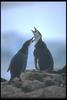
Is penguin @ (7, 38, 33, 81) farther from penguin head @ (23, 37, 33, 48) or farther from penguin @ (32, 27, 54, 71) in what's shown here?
penguin @ (32, 27, 54, 71)

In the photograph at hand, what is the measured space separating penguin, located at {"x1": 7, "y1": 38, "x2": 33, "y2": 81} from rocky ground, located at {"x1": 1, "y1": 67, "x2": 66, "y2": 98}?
8 cm

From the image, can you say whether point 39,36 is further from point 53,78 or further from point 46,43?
point 53,78

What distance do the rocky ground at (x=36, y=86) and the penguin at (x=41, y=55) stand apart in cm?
10

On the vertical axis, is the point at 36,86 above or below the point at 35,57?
below

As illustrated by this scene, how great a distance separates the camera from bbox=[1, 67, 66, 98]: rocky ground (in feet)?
18.6

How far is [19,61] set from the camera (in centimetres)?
600

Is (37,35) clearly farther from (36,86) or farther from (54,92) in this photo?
(54,92)

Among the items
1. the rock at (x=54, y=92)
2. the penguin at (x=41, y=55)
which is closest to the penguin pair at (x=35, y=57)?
the penguin at (x=41, y=55)

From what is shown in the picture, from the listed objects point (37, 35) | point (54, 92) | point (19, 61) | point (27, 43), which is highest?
point (37, 35)

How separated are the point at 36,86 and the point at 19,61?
1.50ft

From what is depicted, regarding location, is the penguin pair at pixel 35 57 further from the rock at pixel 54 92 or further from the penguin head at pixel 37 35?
the rock at pixel 54 92

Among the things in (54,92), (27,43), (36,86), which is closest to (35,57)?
(27,43)

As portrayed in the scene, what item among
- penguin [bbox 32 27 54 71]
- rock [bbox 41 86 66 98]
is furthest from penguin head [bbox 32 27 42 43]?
rock [bbox 41 86 66 98]

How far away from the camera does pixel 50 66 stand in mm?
5961
